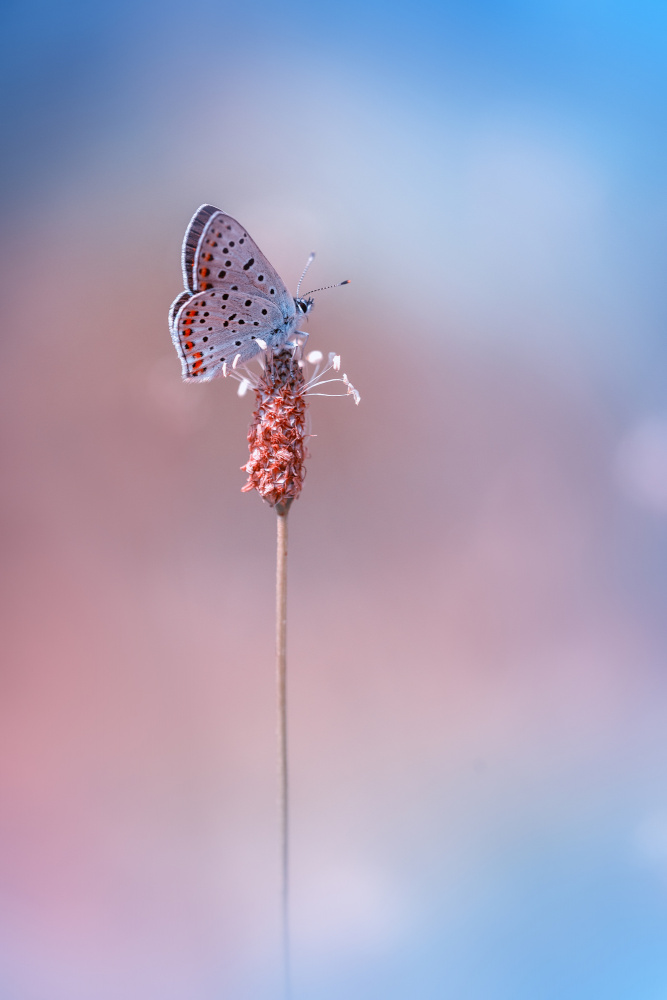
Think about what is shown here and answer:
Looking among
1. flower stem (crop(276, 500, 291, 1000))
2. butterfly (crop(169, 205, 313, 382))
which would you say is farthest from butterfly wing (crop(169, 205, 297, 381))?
flower stem (crop(276, 500, 291, 1000))

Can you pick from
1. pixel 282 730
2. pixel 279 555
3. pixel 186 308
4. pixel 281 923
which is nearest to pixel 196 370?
pixel 186 308

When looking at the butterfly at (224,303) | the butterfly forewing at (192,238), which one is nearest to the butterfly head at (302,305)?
the butterfly at (224,303)

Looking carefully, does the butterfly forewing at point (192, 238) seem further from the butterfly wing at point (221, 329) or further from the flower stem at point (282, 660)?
the flower stem at point (282, 660)

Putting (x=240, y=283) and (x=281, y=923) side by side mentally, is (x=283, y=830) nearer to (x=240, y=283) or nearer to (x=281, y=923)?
(x=281, y=923)

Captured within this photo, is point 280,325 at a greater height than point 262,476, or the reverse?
point 280,325

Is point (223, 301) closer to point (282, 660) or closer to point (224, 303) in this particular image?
point (224, 303)

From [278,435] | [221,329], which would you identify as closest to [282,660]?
[278,435]
